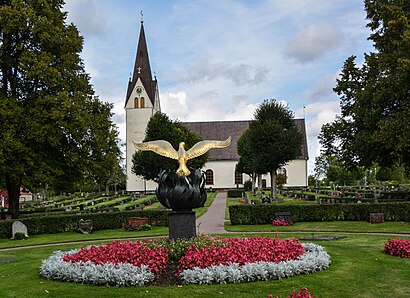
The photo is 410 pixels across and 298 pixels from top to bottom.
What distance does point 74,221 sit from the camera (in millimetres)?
26250

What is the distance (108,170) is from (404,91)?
17.7 meters

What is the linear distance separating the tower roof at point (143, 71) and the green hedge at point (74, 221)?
1935 inches

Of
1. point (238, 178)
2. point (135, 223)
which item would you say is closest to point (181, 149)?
point (135, 223)

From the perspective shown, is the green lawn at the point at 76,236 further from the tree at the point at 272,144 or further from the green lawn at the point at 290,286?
the tree at the point at 272,144

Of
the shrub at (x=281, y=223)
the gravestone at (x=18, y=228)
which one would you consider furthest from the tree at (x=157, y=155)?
the gravestone at (x=18, y=228)

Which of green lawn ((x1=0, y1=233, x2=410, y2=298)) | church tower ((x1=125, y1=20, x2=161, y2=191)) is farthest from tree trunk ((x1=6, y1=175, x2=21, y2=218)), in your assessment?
church tower ((x1=125, y1=20, x2=161, y2=191))

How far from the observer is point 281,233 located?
2186cm

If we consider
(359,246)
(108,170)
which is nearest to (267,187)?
(108,170)

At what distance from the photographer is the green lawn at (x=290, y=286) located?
9656mm

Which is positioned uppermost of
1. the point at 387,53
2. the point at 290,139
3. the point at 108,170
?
the point at 387,53

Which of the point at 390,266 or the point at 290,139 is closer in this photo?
the point at 390,266

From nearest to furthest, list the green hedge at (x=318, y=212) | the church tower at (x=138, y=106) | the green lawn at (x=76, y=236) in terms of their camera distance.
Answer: the green lawn at (x=76, y=236) < the green hedge at (x=318, y=212) < the church tower at (x=138, y=106)

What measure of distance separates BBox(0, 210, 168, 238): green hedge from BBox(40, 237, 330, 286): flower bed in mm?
13016

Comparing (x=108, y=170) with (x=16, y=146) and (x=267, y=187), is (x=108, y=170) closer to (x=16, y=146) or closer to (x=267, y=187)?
(x=16, y=146)
